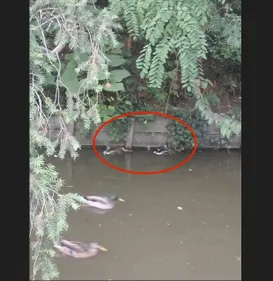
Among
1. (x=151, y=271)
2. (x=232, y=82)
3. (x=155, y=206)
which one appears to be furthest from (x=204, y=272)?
(x=232, y=82)

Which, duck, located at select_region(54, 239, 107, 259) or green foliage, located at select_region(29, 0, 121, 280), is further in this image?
duck, located at select_region(54, 239, 107, 259)

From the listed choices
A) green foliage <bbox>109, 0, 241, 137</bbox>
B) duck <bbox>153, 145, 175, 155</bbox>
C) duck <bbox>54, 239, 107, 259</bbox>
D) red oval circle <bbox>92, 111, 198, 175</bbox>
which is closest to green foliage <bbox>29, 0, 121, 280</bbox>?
green foliage <bbox>109, 0, 241, 137</bbox>

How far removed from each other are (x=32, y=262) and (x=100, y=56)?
107 cm

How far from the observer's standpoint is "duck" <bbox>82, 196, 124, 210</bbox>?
3420 millimetres

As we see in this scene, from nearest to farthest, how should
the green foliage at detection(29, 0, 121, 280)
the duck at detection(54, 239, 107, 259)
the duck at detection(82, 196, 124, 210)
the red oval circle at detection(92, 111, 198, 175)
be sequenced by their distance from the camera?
the green foliage at detection(29, 0, 121, 280) → the duck at detection(54, 239, 107, 259) → the duck at detection(82, 196, 124, 210) → the red oval circle at detection(92, 111, 198, 175)

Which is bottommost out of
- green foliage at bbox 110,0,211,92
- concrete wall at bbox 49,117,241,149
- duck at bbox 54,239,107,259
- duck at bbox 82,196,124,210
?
duck at bbox 54,239,107,259

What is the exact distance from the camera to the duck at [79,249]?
8.51 ft

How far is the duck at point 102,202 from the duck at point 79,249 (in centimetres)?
58

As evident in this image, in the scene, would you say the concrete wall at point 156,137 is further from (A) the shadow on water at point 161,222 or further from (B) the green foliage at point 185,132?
(A) the shadow on water at point 161,222

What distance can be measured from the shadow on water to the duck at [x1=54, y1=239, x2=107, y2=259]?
5 cm

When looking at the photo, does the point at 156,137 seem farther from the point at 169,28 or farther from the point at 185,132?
the point at 169,28

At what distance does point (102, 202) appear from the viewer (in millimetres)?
3541

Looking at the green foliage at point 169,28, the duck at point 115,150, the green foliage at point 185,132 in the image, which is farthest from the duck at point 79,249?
the green foliage at point 185,132

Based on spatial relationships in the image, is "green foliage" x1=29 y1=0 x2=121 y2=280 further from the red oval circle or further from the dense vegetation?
the red oval circle
